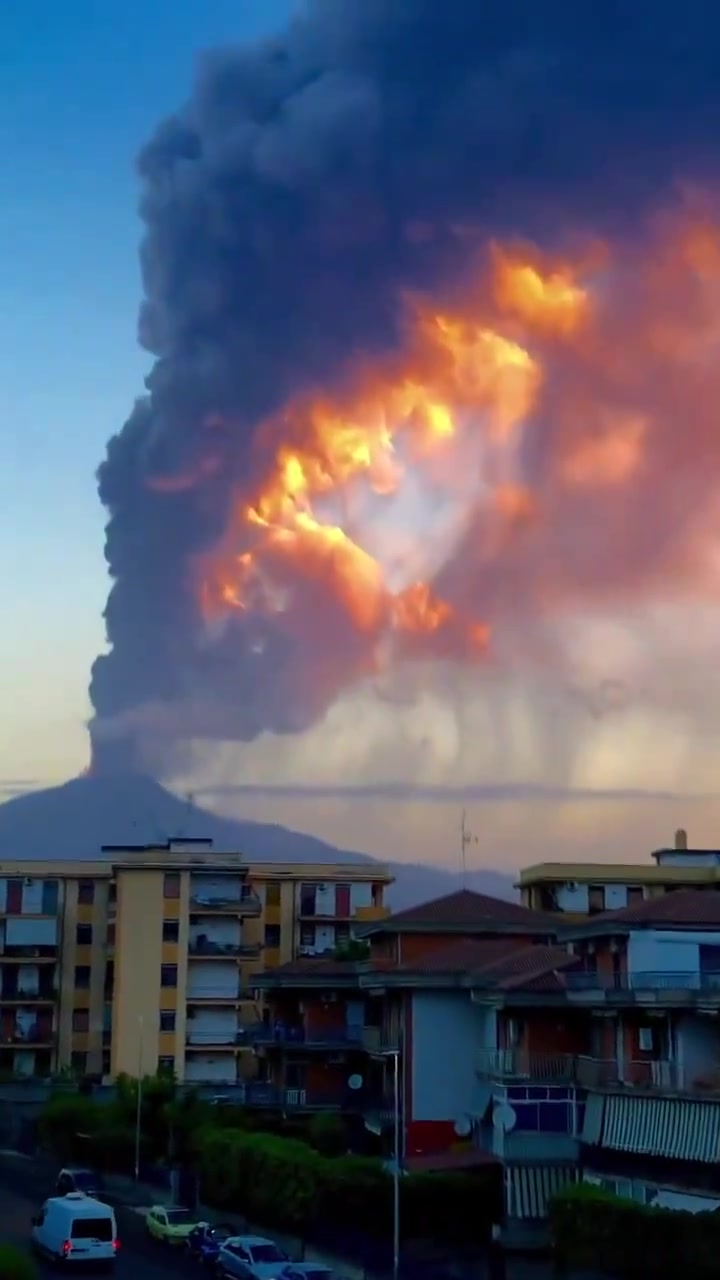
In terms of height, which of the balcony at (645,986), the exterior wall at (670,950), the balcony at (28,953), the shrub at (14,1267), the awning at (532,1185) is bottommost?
the awning at (532,1185)

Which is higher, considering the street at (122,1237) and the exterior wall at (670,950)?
the exterior wall at (670,950)

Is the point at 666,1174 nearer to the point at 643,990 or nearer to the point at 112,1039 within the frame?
the point at 643,990

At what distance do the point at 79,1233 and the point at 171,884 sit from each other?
170 feet

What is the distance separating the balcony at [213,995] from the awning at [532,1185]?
1871 inches

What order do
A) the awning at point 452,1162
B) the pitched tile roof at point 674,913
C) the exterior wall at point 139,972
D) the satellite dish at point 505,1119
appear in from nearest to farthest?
the pitched tile roof at point 674,913 → the satellite dish at point 505,1119 → the awning at point 452,1162 → the exterior wall at point 139,972

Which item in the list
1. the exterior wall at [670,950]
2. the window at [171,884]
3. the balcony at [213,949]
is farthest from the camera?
the window at [171,884]

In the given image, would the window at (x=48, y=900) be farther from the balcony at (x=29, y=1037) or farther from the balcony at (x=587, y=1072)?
the balcony at (x=587, y=1072)

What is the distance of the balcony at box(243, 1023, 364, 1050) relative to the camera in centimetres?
6544

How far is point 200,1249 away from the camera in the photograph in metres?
44.6

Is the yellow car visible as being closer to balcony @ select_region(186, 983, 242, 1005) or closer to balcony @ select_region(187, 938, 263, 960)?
balcony @ select_region(186, 983, 242, 1005)

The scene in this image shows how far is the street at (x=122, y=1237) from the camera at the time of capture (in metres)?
41.4

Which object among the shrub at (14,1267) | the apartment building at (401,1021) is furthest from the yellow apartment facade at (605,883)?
the shrub at (14,1267)

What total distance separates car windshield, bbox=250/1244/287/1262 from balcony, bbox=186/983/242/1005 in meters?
52.1

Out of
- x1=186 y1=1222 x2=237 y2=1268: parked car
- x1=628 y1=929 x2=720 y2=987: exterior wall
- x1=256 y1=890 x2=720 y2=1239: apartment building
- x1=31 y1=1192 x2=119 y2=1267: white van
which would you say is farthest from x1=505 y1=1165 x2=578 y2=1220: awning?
x1=31 y1=1192 x2=119 y2=1267: white van
